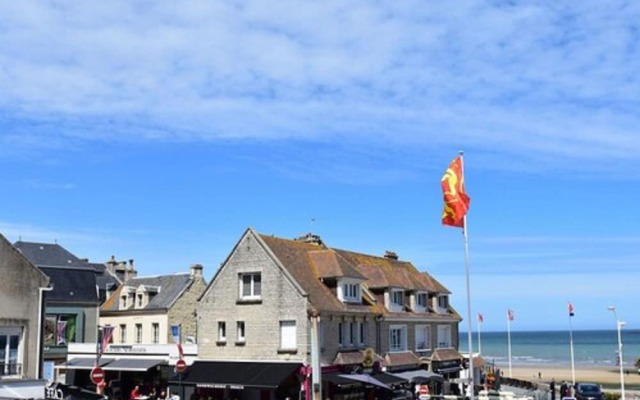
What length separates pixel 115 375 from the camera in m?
46.5

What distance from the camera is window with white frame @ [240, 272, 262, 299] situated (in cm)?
4025

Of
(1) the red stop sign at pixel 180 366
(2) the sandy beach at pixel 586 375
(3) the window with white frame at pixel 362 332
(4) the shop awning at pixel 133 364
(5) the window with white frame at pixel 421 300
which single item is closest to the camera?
(1) the red stop sign at pixel 180 366

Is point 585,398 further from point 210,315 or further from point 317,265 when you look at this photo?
point 210,315

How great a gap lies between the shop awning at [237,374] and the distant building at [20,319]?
432 inches

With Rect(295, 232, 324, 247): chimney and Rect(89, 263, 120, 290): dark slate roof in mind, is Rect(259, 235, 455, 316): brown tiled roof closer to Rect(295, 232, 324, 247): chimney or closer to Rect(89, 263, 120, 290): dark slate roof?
Rect(295, 232, 324, 247): chimney

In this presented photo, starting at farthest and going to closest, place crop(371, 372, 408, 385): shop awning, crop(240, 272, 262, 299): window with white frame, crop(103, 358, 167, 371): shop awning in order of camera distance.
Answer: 1. crop(103, 358, 167, 371): shop awning
2. crop(240, 272, 262, 299): window with white frame
3. crop(371, 372, 408, 385): shop awning

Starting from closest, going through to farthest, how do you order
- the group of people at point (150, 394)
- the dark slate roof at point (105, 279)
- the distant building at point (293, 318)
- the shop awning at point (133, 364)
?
the distant building at point (293, 318), the group of people at point (150, 394), the shop awning at point (133, 364), the dark slate roof at point (105, 279)

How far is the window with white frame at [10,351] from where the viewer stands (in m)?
28.0

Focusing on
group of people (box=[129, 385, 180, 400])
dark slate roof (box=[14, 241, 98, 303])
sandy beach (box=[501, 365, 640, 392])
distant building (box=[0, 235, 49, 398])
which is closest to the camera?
distant building (box=[0, 235, 49, 398])

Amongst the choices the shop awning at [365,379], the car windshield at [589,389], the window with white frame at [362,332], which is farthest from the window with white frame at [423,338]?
the shop awning at [365,379]

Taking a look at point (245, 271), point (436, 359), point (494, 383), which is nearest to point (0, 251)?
point (245, 271)

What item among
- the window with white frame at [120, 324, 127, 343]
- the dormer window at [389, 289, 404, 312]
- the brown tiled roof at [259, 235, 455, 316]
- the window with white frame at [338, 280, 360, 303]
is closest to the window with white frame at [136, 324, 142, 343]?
the window with white frame at [120, 324, 127, 343]

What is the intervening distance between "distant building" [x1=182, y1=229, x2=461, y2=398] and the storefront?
0.20ft

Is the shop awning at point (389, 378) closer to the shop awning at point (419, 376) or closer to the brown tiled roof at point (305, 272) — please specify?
the shop awning at point (419, 376)
